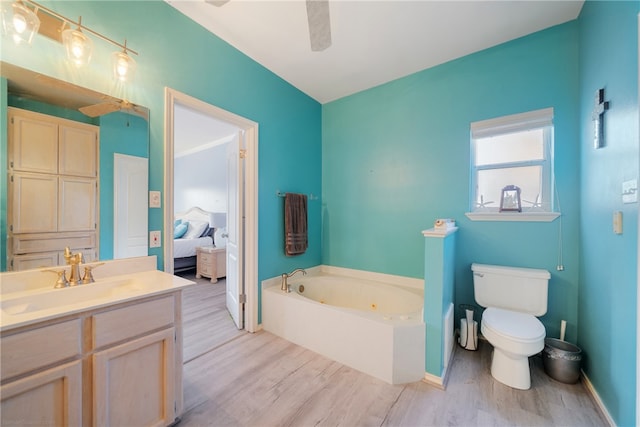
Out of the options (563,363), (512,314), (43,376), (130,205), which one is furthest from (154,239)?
(563,363)

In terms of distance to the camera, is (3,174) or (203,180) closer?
(3,174)

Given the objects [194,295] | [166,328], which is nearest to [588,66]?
[166,328]

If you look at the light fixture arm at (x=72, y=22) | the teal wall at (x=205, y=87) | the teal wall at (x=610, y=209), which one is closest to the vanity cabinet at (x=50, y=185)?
the teal wall at (x=205, y=87)

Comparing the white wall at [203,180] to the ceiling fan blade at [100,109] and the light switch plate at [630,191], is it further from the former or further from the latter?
the light switch plate at [630,191]

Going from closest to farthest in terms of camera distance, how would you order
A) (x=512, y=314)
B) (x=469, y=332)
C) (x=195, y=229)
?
(x=512, y=314) < (x=469, y=332) < (x=195, y=229)

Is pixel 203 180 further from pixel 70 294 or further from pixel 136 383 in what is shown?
pixel 136 383

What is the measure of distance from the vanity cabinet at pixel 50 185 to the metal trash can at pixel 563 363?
3110 millimetres

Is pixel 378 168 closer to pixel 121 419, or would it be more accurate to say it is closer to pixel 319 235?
pixel 319 235

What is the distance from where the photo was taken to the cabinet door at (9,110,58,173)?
46.5 inches

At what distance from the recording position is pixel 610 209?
1.41 metres

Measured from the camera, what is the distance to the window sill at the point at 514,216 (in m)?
1.97

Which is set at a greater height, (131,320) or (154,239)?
(154,239)

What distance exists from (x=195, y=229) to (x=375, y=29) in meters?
4.70

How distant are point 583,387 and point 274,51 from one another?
140 inches
